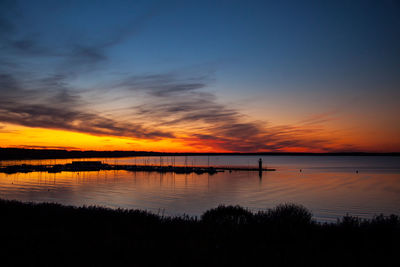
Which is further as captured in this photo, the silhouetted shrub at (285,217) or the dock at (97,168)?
the dock at (97,168)

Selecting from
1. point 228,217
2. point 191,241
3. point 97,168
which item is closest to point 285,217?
point 228,217

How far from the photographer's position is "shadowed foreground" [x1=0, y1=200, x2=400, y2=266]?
805 centimetres

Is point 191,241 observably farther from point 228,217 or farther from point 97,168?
point 97,168

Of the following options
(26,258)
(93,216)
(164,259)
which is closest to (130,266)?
(164,259)

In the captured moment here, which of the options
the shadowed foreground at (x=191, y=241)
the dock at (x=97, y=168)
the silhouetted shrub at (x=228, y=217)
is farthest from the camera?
the dock at (x=97, y=168)

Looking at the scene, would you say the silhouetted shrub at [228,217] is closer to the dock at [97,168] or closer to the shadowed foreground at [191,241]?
the shadowed foreground at [191,241]

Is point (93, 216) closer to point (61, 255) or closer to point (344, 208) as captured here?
point (61, 255)

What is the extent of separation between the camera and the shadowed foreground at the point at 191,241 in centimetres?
805

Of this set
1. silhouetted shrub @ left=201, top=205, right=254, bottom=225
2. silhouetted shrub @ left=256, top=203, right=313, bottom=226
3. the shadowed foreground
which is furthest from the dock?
the shadowed foreground

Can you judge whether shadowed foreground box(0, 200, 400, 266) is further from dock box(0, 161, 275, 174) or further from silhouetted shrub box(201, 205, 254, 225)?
dock box(0, 161, 275, 174)

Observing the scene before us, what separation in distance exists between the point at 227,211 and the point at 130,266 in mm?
7861

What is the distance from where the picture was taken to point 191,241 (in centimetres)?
960

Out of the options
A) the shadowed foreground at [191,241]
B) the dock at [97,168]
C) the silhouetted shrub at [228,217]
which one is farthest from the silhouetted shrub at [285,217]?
the dock at [97,168]

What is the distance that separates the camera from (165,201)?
4366 centimetres
